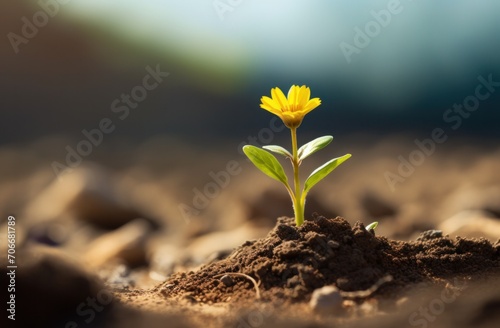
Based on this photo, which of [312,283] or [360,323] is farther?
[312,283]

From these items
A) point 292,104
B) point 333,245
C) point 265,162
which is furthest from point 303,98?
point 333,245

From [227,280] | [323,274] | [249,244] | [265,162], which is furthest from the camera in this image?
[249,244]

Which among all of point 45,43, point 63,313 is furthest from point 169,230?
point 45,43

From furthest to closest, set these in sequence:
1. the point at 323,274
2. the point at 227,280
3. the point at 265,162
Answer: the point at 265,162, the point at 227,280, the point at 323,274

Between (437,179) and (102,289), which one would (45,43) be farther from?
(102,289)

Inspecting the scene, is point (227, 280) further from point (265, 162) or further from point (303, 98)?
point (303, 98)

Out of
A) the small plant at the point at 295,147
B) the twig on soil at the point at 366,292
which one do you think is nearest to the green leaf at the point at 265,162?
the small plant at the point at 295,147

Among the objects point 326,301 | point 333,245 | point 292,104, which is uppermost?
point 292,104

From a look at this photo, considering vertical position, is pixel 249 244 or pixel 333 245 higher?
pixel 249 244
